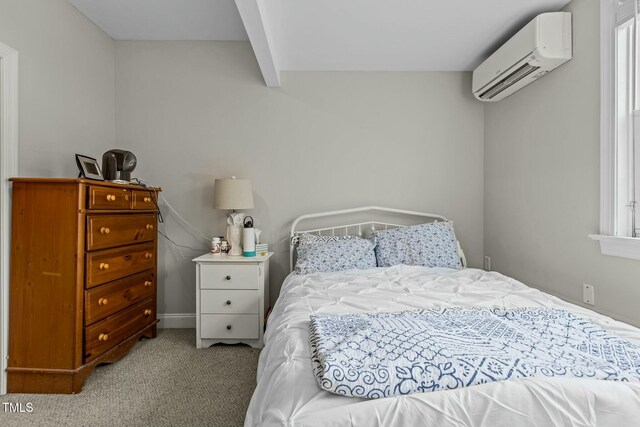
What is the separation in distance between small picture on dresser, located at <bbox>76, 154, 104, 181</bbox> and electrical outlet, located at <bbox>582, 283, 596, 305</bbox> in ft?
10.5

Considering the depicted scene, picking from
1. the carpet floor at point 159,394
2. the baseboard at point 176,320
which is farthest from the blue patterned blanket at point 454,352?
the baseboard at point 176,320

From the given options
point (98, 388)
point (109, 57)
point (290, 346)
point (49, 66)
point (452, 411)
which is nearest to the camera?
point (452, 411)

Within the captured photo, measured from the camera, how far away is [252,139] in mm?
3066

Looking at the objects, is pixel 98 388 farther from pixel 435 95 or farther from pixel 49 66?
pixel 435 95

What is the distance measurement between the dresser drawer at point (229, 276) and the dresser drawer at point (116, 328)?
1.59 feet

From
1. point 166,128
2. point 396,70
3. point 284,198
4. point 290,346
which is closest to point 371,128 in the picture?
point 396,70

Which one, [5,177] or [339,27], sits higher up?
[339,27]

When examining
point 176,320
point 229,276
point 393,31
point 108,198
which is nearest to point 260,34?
point 393,31

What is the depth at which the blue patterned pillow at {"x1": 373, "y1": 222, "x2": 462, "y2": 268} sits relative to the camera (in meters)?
2.67

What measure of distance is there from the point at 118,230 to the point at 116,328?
64 centimetres

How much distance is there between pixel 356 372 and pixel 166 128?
9.22 feet

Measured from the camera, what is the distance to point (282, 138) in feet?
10.1

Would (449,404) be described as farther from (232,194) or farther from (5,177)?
(5,177)

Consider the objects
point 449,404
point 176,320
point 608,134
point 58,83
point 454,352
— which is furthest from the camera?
point 176,320
